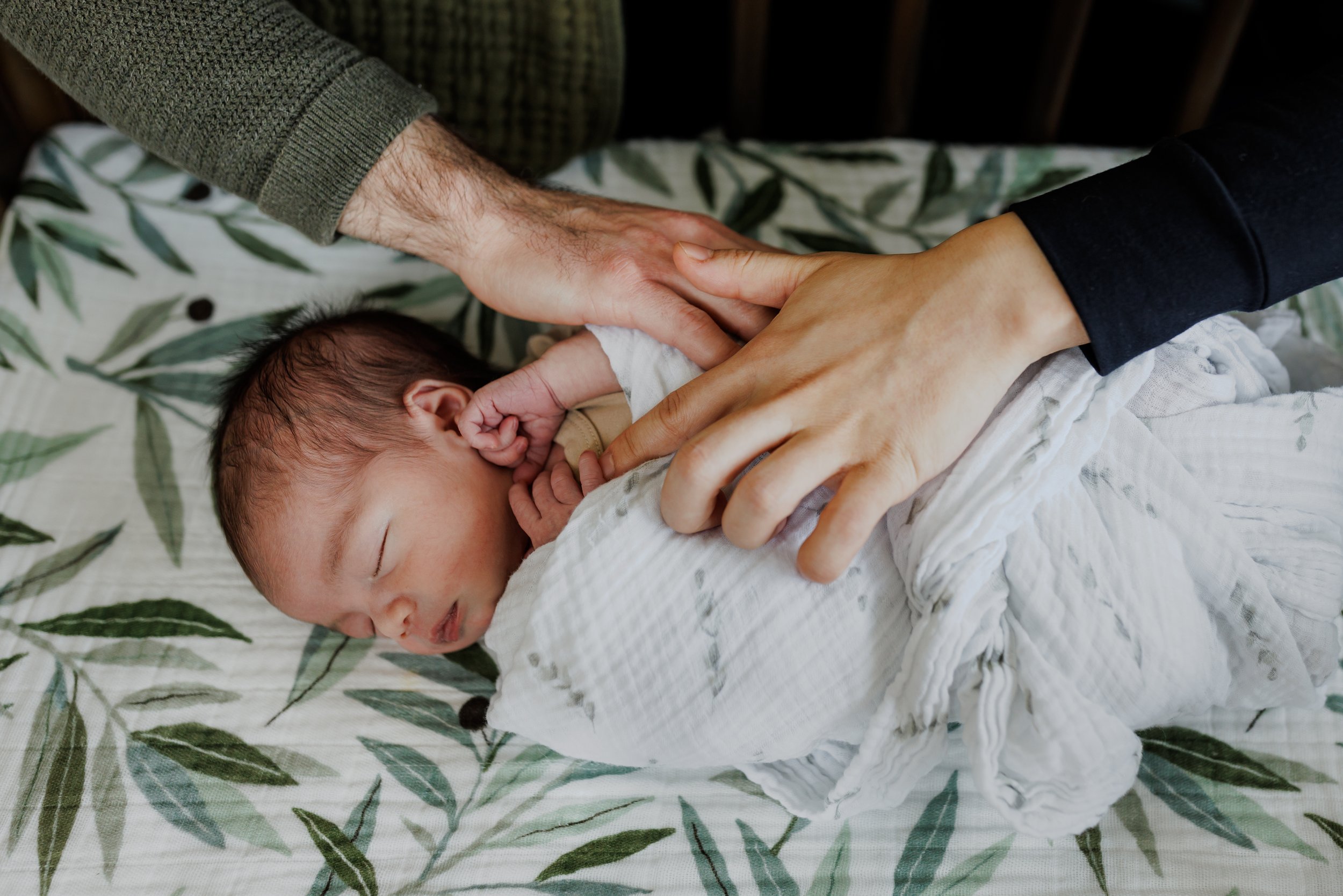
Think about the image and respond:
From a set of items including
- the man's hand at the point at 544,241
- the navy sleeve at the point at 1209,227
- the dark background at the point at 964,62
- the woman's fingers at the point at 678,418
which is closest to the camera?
the navy sleeve at the point at 1209,227

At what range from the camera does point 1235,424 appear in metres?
0.81

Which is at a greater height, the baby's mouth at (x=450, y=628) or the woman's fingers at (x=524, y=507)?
the woman's fingers at (x=524, y=507)

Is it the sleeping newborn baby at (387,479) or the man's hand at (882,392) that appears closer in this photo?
the man's hand at (882,392)

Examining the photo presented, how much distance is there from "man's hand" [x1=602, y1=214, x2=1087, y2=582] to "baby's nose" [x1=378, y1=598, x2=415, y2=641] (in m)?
0.34

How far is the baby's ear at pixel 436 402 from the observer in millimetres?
936

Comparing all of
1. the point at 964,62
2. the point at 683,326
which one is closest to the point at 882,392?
the point at 683,326

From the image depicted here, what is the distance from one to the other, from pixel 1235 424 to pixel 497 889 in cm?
76

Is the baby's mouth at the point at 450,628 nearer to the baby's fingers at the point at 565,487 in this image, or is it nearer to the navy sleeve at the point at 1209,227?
the baby's fingers at the point at 565,487

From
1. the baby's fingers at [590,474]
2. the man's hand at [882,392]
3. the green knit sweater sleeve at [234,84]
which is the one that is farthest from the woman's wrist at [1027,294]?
the green knit sweater sleeve at [234,84]

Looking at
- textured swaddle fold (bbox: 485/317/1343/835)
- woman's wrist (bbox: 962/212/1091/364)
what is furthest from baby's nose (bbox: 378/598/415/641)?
woman's wrist (bbox: 962/212/1091/364)

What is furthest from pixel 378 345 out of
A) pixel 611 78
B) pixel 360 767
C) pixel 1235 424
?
pixel 1235 424

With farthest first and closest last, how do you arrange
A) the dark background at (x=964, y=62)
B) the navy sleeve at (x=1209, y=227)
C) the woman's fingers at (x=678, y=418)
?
the dark background at (x=964, y=62)
the woman's fingers at (x=678, y=418)
the navy sleeve at (x=1209, y=227)

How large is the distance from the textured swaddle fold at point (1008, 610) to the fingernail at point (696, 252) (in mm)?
187

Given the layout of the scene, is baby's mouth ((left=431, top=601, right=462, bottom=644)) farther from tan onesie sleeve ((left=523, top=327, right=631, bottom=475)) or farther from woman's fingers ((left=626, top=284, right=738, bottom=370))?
woman's fingers ((left=626, top=284, right=738, bottom=370))
